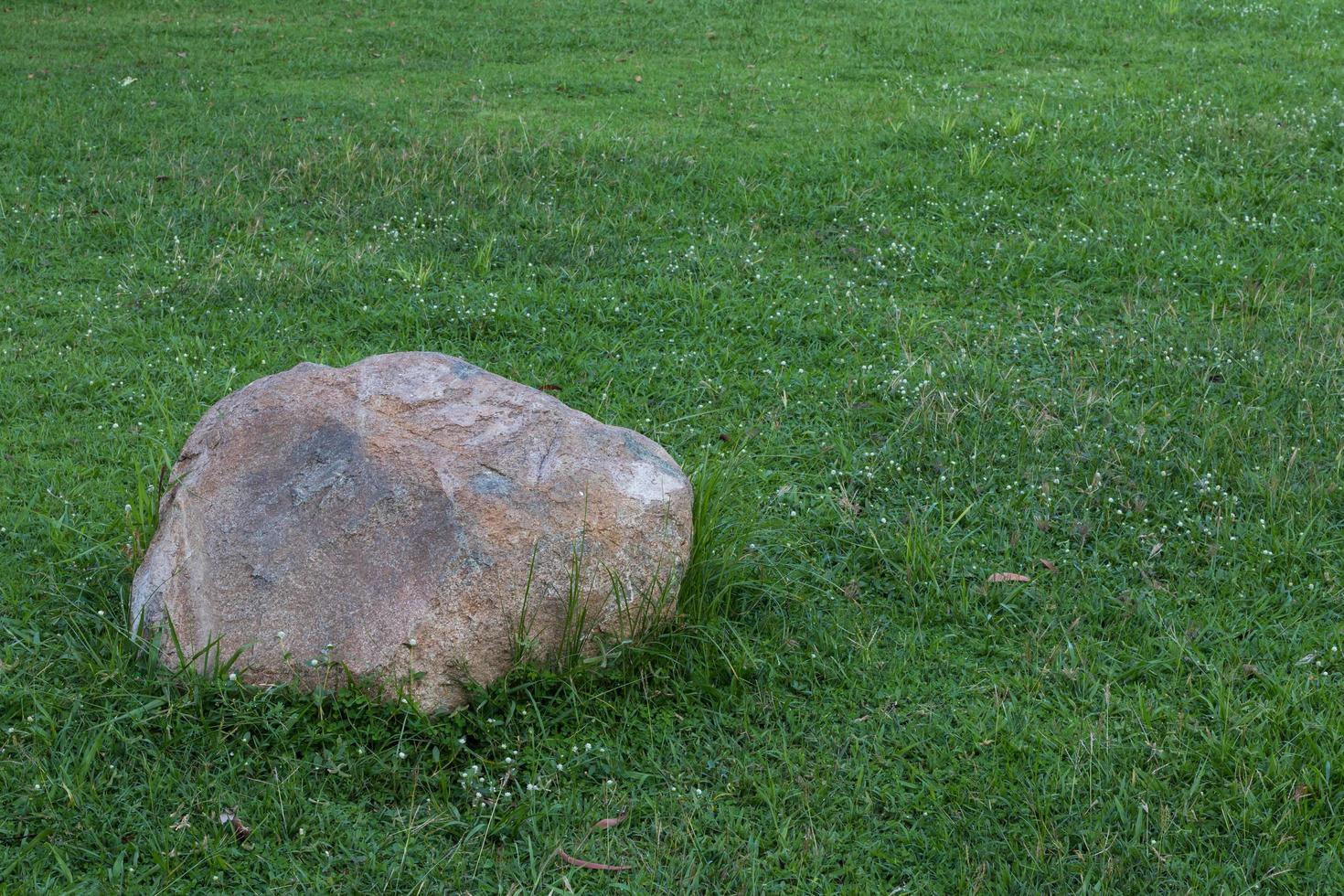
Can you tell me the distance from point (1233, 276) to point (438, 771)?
5513 millimetres

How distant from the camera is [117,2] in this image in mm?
14258

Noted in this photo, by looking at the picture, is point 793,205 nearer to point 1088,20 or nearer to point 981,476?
point 981,476

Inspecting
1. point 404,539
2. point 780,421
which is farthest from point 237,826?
point 780,421

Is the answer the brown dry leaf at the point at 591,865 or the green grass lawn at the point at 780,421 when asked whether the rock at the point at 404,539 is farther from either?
the brown dry leaf at the point at 591,865

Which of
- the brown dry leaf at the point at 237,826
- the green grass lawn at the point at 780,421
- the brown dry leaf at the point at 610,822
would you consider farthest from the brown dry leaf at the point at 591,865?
the brown dry leaf at the point at 237,826

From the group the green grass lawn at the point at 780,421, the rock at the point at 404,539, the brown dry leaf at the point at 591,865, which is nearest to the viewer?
the brown dry leaf at the point at 591,865

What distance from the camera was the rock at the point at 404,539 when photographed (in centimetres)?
377

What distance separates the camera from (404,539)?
3893 millimetres

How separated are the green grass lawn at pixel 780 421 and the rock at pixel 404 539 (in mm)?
169

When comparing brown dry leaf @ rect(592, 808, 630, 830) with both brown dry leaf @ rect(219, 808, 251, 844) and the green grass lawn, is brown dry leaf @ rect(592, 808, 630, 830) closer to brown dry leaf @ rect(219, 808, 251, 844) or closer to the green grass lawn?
the green grass lawn

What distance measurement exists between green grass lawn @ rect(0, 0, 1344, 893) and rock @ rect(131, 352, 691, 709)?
17 cm

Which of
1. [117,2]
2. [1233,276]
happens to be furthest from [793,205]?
[117,2]

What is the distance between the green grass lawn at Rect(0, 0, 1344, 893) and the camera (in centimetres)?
349

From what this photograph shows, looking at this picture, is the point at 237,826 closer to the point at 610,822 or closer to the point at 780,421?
the point at 610,822
